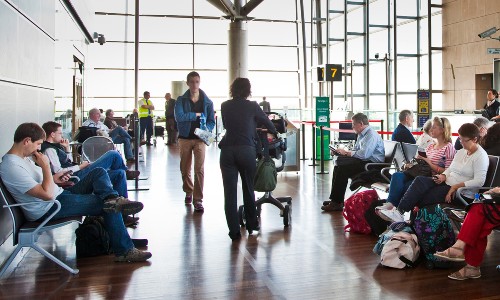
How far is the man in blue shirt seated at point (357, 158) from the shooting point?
724 centimetres

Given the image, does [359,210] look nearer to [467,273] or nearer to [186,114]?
[467,273]

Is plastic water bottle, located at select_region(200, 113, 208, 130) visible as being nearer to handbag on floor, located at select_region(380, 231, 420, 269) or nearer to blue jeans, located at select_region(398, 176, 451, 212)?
blue jeans, located at select_region(398, 176, 451, 212)

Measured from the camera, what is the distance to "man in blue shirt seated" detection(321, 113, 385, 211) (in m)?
7.24

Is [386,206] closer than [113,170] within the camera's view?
Yes

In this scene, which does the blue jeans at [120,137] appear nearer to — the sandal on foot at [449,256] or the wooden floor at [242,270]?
the wooden floor at [242,270]

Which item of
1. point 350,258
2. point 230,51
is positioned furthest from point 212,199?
point 230,51

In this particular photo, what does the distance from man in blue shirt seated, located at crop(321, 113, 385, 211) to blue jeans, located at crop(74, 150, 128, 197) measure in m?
2.57

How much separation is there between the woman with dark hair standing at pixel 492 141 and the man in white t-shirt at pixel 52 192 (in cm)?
330

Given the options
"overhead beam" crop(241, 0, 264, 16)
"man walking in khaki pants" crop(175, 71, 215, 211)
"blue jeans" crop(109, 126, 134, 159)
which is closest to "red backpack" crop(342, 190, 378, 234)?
"man walking in khaki pants" crop(175, 71, 215, 211)

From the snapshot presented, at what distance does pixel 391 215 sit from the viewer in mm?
5535

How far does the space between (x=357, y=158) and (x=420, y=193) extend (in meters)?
1.88

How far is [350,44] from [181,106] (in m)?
15.7

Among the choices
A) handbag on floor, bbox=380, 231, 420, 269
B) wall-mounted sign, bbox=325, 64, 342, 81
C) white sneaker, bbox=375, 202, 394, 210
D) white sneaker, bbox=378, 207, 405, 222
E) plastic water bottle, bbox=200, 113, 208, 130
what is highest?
wall-mounted sign, bbox=325, 64, 342, 81

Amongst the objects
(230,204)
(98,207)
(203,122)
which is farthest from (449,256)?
(203,122)
